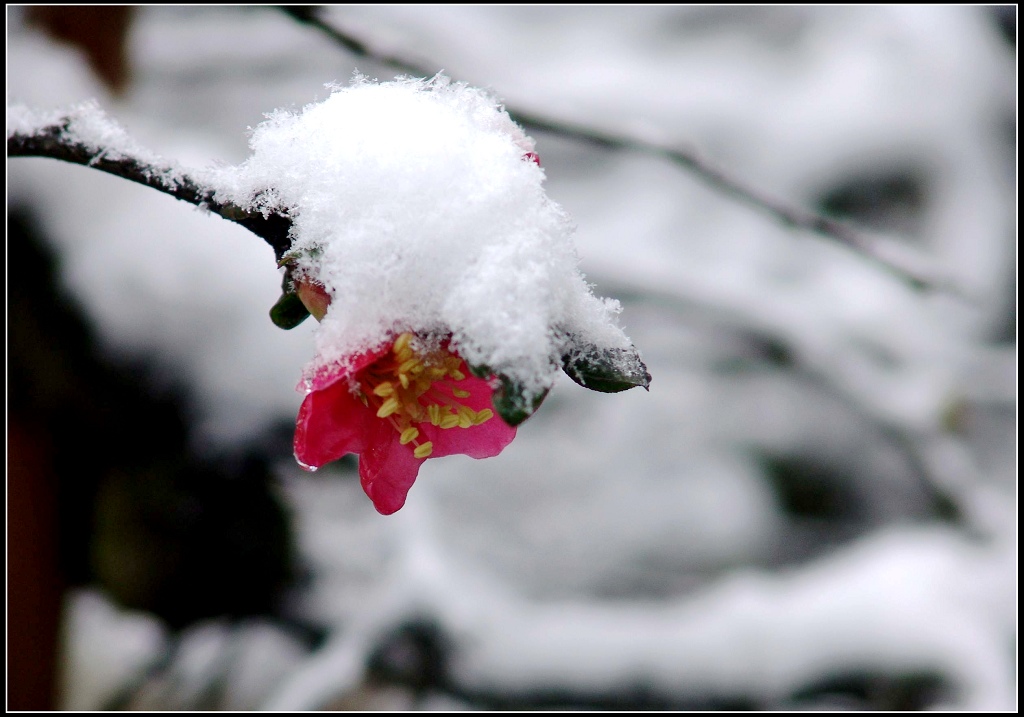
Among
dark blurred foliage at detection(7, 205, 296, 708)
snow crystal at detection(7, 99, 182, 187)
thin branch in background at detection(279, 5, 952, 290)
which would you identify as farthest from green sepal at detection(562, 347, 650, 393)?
dark blurred foliage at detection(7, 205, 296, 708)

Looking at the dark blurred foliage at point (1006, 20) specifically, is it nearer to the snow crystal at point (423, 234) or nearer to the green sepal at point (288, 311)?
the snow crystal at point (423, 234)

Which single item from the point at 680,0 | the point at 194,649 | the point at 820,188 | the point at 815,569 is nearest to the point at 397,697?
the point at 194,649

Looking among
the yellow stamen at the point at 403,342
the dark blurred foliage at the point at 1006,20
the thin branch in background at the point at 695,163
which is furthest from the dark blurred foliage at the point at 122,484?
the dark blurred foliage at the point at 1006,20

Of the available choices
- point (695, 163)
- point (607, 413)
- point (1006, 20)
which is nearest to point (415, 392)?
point (695, 163)

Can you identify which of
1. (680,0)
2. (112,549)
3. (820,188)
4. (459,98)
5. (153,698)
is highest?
(680,0)

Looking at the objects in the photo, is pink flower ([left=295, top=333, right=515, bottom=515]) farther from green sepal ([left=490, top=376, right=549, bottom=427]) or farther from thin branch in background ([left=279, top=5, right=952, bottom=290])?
thin branch in background ([left=279, top=5, right=952, bottom=290])

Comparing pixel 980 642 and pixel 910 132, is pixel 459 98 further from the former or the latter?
pixel 910 132
